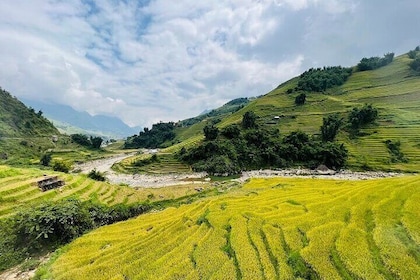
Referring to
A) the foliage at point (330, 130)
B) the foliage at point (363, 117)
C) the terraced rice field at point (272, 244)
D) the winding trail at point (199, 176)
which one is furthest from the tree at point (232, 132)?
the terraced rice field at point (272, 244)

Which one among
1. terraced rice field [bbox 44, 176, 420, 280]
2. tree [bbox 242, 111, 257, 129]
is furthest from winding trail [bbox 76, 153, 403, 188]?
terraced rice field [bbox 44, 176, 420, 280]

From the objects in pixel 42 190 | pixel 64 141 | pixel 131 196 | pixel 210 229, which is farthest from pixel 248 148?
pixel 64 141

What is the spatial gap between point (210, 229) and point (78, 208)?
11.2 meters

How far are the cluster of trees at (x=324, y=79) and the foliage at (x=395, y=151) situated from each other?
191 ft

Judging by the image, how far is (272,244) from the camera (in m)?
14.4

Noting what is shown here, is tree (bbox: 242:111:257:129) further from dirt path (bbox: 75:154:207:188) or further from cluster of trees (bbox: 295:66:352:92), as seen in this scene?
cluster of trees (bbox: 295:66:352:92)

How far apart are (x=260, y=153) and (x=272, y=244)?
6452 cm

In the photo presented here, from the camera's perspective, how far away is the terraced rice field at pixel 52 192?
24.3m

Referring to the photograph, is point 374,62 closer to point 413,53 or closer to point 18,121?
point 413,53

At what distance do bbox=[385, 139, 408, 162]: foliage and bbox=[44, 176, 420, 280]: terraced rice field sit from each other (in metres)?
55.1

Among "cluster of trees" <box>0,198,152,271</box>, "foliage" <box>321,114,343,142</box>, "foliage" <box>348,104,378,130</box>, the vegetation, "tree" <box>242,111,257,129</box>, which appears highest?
the vegetation

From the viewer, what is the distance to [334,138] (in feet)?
275

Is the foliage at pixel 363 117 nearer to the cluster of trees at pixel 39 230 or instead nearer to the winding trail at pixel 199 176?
the winding trail at pixel 199 176

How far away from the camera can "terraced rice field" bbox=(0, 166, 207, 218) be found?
24344 mm
